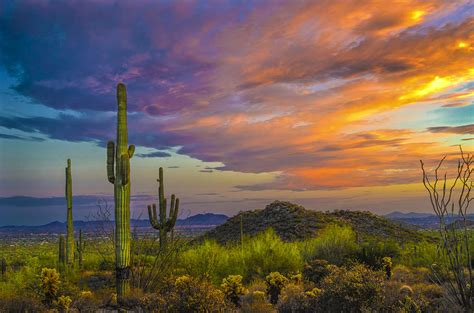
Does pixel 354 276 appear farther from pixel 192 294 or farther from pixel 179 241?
pixel 179 241

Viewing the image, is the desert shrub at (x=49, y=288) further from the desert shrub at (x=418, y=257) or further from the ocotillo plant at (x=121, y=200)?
the desert shrub at (x=418, y=257)

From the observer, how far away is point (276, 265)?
696 inches

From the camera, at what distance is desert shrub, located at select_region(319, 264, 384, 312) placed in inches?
350

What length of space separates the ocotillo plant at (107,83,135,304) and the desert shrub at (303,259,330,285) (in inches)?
232

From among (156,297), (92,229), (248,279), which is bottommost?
(248,279)

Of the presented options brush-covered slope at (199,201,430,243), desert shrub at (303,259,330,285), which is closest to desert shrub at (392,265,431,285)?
desert shrub at (303,259,330,285)

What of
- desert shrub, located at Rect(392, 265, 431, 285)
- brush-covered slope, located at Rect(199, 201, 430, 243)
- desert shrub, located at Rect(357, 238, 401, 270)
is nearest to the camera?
desert shrub, located at Rect(392, 265, 431, 285)

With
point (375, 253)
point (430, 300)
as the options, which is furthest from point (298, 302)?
point (375, 253)

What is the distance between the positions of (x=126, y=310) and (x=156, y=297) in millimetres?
2762

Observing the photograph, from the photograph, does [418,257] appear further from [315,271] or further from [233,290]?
[233,290]

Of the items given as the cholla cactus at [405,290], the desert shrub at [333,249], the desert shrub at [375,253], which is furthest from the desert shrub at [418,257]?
the cholla cactus at [405,290]

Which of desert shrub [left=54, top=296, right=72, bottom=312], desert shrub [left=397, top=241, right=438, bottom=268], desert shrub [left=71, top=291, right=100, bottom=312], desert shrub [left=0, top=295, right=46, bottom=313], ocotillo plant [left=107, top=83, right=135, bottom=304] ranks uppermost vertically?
ocotillo plant [left=107, top=83, right=135, bottom=304]

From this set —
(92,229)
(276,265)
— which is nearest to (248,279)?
(276,265)

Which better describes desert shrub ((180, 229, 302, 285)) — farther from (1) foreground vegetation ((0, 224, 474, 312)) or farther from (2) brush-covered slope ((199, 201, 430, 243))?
(2) brush-covered slope ((199, 201, 430, 243))
